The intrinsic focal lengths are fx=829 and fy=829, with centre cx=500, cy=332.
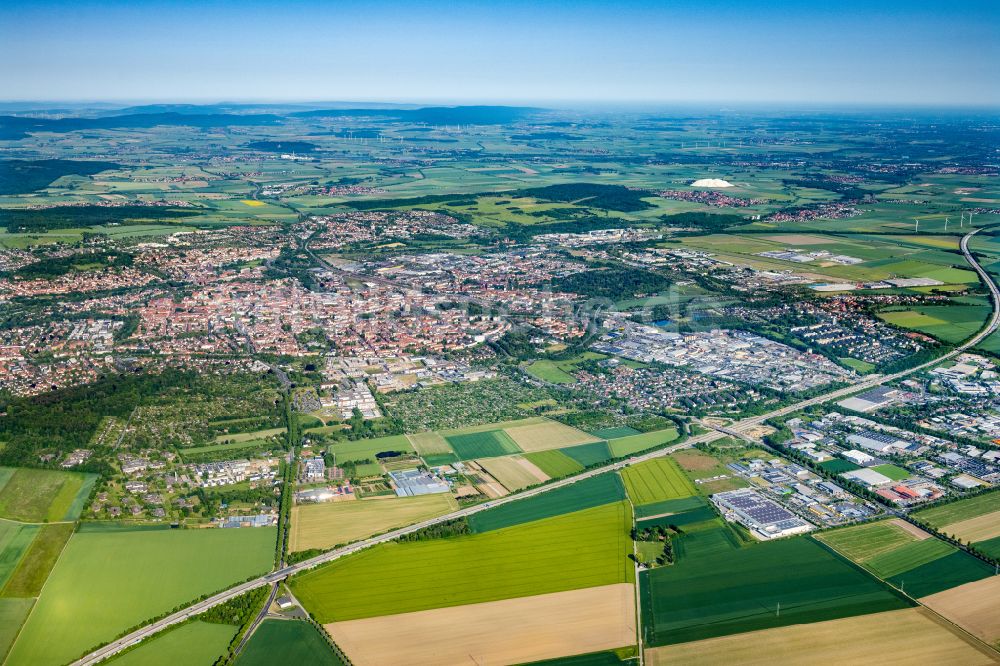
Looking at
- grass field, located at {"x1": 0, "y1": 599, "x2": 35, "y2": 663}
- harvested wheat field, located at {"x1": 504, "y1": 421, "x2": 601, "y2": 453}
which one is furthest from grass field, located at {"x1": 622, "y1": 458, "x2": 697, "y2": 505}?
grass field, located at {"x1": 0, "y1": 599, "x2": 35, "y2": 663}

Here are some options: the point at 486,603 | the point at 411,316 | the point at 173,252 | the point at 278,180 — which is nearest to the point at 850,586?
the point at 486,603

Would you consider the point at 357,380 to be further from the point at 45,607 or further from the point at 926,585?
the point at 926,585

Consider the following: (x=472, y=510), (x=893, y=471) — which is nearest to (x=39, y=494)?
(x=472, y=510)

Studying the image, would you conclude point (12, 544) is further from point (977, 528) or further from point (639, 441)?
point (977, 528)

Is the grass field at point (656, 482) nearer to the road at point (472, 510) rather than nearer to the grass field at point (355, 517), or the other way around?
the road at point (472, 510)

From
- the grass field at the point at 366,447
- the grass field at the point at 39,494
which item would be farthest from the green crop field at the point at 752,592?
the grass field at the point at 39,494

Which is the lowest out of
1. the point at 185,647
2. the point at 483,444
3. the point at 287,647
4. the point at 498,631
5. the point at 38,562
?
the point at 185,647

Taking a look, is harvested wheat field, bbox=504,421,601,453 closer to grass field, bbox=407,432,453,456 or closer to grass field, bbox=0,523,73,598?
grass field, bbox=407,432,453,456
